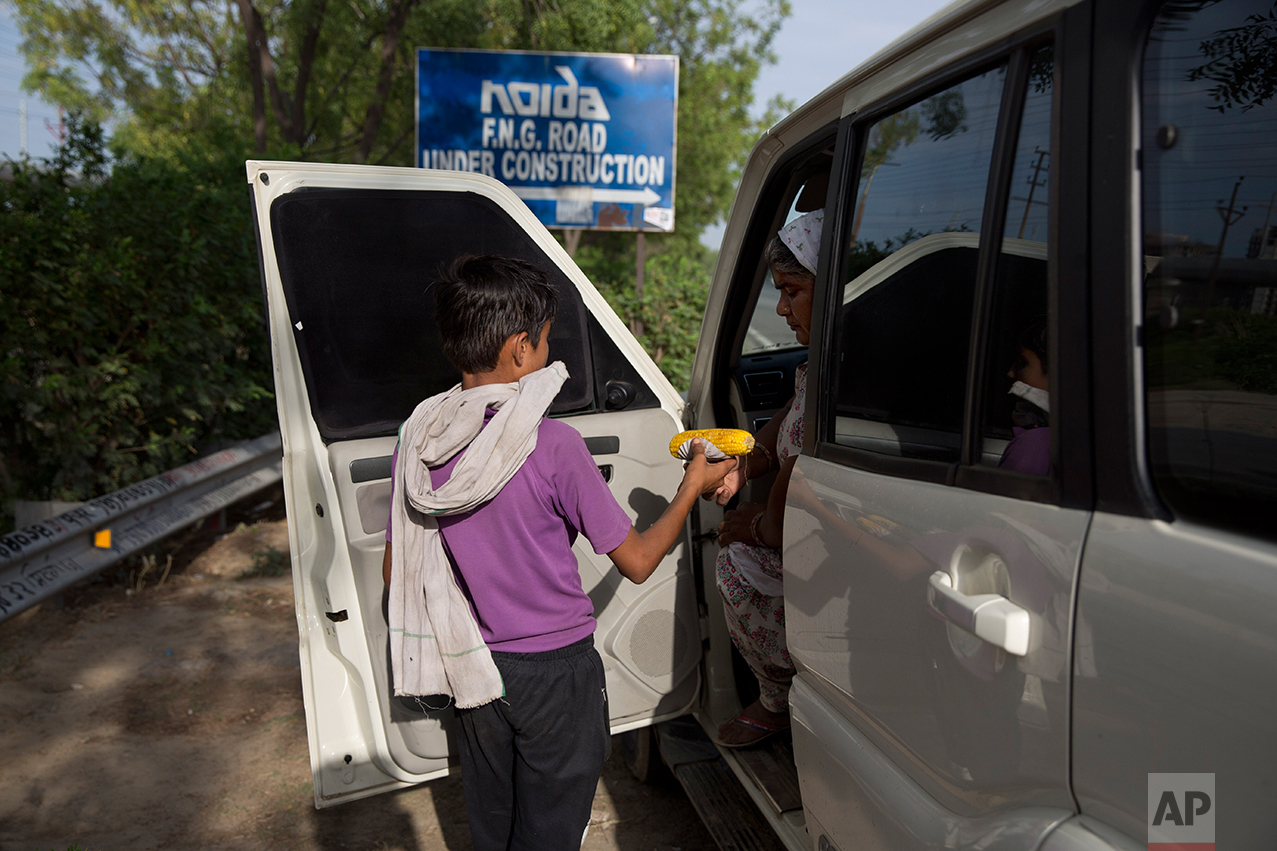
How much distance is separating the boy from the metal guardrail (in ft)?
10.3

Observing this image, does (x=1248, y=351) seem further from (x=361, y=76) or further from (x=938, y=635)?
(x=361, y=76)

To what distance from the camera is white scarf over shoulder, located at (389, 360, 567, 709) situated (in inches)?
70.7

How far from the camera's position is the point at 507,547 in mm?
1896

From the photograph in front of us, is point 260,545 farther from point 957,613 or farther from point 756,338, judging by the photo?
point 957,613

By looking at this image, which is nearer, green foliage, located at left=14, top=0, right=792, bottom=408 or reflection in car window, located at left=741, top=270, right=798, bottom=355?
reflection in car window, located at left=741, top=270, right=798, bottom=355

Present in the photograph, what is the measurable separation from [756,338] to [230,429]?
198 inches

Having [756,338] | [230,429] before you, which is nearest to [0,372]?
[230,429]

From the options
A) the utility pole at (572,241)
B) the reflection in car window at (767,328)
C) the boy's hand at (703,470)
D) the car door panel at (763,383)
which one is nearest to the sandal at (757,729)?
the boy's hand at (703,470)

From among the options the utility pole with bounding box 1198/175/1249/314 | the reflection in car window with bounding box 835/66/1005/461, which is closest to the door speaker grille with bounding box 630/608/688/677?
the reflection in car window with bounding box 835/66/1005/461

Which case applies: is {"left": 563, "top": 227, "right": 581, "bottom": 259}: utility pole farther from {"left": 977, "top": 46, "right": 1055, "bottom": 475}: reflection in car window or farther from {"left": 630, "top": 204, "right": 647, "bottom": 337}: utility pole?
{"left": 977, "top": 46, "right": 1055, "bottom": 475}: reflection in car window

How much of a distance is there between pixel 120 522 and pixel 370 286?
11.3 feet

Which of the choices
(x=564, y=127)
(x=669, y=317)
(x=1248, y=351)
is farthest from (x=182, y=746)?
(x=564, y=127)

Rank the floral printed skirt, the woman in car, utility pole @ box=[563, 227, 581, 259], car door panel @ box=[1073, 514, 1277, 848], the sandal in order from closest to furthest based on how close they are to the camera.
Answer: car door panel @ box=[1073, 514, 1277, 848]
the woman in car
the floral printed skirt
the sandal
utility pole @ box=[563, 227, 581, 259]

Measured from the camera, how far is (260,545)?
21.2 feet
